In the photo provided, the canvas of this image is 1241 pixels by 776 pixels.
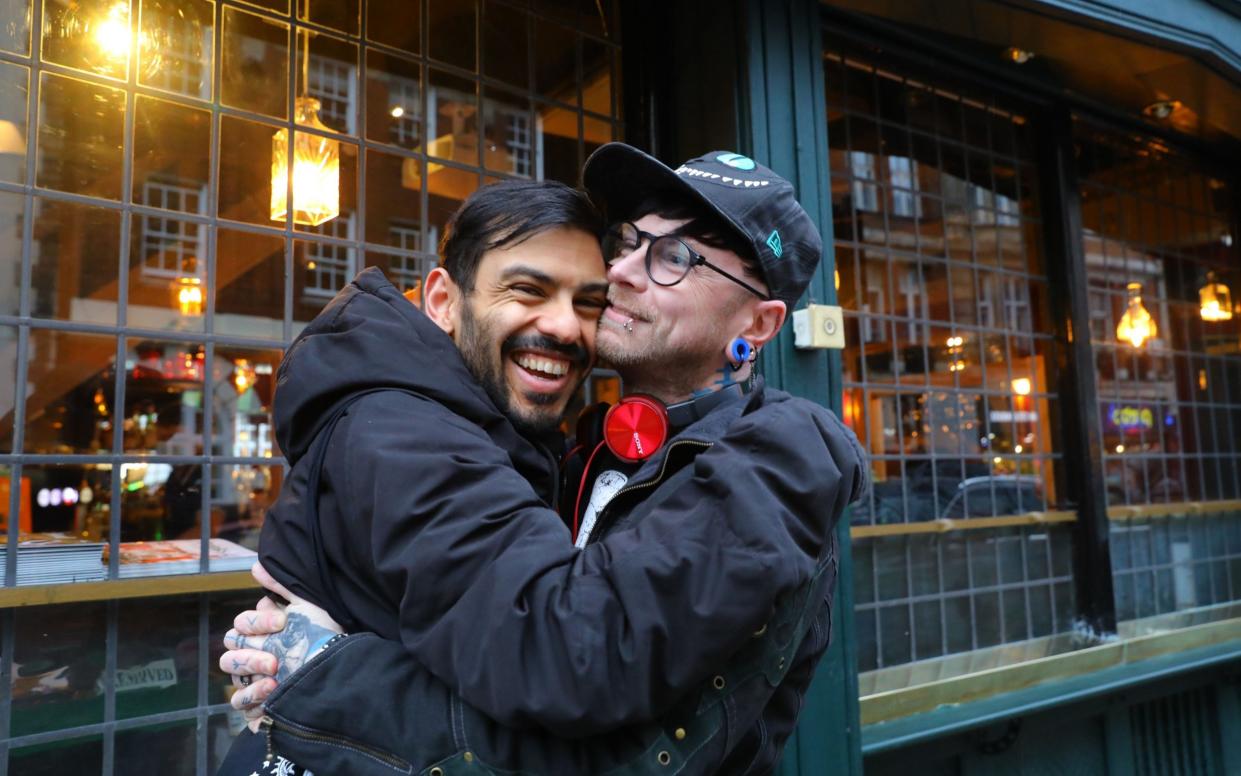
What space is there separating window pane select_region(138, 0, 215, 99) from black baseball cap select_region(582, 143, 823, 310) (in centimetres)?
204

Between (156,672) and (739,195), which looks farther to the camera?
(156,672)

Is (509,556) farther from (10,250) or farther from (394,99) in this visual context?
(394,99)

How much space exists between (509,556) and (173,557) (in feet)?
7.73

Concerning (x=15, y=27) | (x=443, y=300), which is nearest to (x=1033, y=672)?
(x=443, y=300)

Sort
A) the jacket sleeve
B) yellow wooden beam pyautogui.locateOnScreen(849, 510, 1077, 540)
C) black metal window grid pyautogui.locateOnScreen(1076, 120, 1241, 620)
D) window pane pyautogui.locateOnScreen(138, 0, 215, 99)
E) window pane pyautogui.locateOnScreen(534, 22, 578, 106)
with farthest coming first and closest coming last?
black metal window grid pyautogui.locateOnScreen(1076, 120, 1241, 620) → yellow wooden beam pyautogui.locateOnScreen(849, 510, 1077, 540) → window pane pyautogui.locateOnScreen(534, 22, 578, 106) → window pane pyautogui.locateOnScreen(138, 0, 215, 99) → the jacket sleeve

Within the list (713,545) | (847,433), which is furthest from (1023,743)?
(713,545)

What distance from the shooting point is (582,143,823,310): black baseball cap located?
1.91 m

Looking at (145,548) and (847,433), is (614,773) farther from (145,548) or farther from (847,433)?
(145,548)

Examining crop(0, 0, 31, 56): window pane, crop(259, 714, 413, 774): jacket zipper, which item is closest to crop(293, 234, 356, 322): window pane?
crop(0, 0, 31, 56): window pane

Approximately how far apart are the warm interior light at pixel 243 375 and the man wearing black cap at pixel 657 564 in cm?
268

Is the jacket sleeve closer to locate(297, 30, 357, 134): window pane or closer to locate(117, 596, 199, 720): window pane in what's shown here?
locate(117, 596, 199, 720): window pane

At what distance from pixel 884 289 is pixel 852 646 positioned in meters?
2.23

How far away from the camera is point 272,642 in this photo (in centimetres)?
167

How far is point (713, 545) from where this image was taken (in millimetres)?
1400
